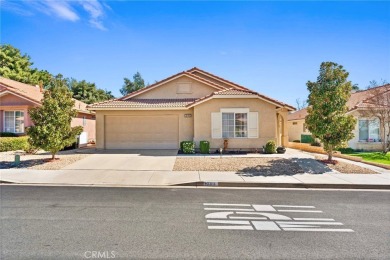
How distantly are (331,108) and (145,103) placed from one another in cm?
1209

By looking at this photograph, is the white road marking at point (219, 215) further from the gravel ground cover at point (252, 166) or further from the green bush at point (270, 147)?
the green bush at point (270, 147)

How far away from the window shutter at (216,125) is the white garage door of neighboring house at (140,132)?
3.00 m

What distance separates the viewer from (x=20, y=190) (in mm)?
8383

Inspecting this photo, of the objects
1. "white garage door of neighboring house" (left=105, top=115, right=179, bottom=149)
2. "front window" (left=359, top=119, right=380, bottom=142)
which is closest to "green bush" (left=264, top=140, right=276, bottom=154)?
"white garage door of neighboring house" (left=105, top=115, right=179, bottom=149)

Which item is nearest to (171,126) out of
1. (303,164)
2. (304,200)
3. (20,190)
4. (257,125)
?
(257,125)

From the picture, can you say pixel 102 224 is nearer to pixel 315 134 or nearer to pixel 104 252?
pixel 104 252

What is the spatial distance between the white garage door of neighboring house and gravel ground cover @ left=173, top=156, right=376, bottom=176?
192 inches

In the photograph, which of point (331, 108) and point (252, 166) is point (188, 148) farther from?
point (331, 108)

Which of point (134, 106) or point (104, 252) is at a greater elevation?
point (134, 106)

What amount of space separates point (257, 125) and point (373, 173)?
723 centimetres

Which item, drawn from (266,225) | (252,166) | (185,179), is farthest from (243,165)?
(266,225)

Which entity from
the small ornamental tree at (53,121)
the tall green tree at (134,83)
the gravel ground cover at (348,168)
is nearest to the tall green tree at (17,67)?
the tall green tree at (134,83)

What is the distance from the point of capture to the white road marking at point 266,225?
17.4 ft

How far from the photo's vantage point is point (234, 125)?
17453 millimetres
